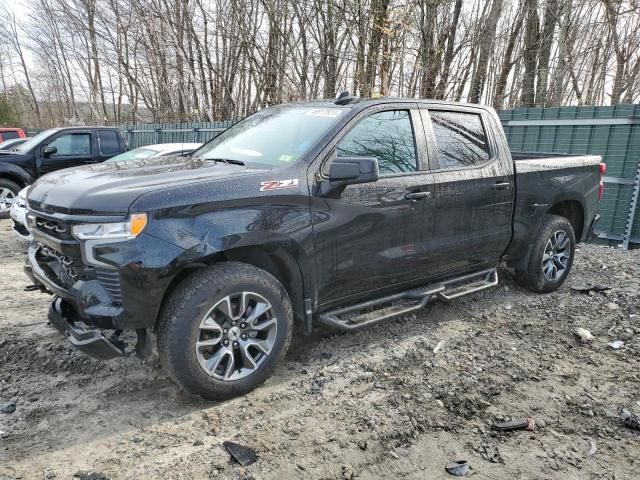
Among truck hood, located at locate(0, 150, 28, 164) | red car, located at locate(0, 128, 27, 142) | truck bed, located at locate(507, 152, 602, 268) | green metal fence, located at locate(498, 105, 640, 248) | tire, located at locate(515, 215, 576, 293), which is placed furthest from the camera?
red car, located at locate(0, 128, 27, 142)

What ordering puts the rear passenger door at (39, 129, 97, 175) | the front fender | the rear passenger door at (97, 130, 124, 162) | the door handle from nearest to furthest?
the front fender
the door handle
the rear passenger door at (39, 129, 97, 175)
the rear passenger door at (97, 130, 124, 162)

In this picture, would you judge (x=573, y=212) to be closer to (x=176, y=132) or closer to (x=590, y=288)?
(x=590, y=288)

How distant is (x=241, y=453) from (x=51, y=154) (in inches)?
342

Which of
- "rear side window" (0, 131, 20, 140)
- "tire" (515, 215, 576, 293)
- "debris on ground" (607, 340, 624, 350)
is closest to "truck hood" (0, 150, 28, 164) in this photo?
"rear side window" (0, 131, 20, 140)

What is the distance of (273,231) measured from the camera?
314cm

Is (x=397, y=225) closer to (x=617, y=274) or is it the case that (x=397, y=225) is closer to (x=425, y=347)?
(x=425, y=347)

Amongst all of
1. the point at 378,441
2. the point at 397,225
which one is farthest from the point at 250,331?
the point at 397,225

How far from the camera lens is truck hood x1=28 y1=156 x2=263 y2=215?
2732 millimetres

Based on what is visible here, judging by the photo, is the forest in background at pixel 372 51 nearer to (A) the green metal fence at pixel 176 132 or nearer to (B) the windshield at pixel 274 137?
(A) the green metal fence at pixel 176 132

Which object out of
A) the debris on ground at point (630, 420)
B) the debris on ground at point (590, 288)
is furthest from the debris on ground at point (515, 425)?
the debris on ground at point (590, 288)

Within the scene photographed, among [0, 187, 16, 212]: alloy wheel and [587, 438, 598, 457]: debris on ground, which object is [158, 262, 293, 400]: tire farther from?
[0, 187, 16, 212]: alloy wheel

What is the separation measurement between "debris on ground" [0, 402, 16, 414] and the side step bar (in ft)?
6.59

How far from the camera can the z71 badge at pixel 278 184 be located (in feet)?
10.2

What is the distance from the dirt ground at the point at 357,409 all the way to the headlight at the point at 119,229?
3.65 ft
